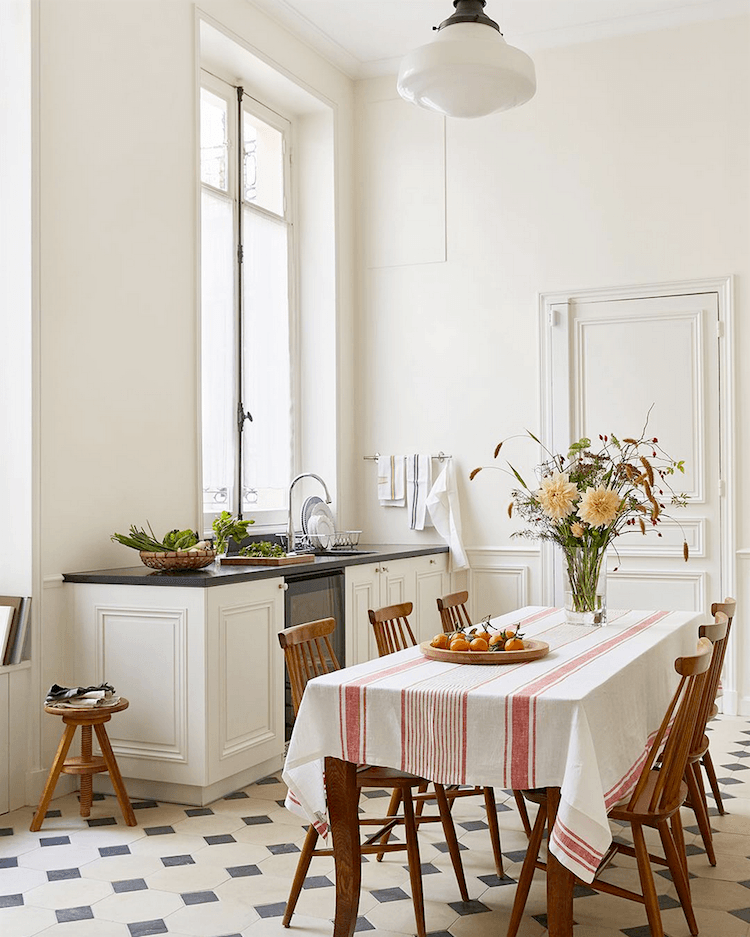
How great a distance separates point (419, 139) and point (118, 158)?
247 cm

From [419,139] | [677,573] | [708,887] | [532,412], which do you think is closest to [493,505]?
[532,412]

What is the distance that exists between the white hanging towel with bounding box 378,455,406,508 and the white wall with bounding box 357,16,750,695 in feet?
0.27

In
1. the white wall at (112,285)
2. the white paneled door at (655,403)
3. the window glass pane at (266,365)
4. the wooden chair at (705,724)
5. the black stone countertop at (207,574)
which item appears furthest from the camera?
the window glass pane at (266,365)

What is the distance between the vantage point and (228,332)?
19.6ft

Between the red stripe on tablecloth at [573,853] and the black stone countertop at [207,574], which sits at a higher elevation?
the black stone countertop at [207,574]

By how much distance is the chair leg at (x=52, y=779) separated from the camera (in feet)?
12.3

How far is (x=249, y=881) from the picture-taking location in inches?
128

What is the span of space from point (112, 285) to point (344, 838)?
2838 mm

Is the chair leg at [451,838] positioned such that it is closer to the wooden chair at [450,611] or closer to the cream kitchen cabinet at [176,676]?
the wooden chair at [450,611]

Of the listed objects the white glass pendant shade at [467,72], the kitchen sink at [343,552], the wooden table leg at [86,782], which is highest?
the white glass pendant shade at [467,72]

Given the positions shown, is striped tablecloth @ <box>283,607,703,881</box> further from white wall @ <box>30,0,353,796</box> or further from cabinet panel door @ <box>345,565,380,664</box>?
cabinet panel door @ <box>345,565,380,664</box>

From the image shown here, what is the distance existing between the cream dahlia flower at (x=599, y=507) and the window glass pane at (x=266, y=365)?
9.67 feet

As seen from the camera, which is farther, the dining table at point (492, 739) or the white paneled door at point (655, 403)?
the white paneled door at point (655, 403)

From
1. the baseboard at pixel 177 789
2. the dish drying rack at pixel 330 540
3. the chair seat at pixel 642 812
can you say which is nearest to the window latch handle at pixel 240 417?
the dish drying rack at pixel 330 540
